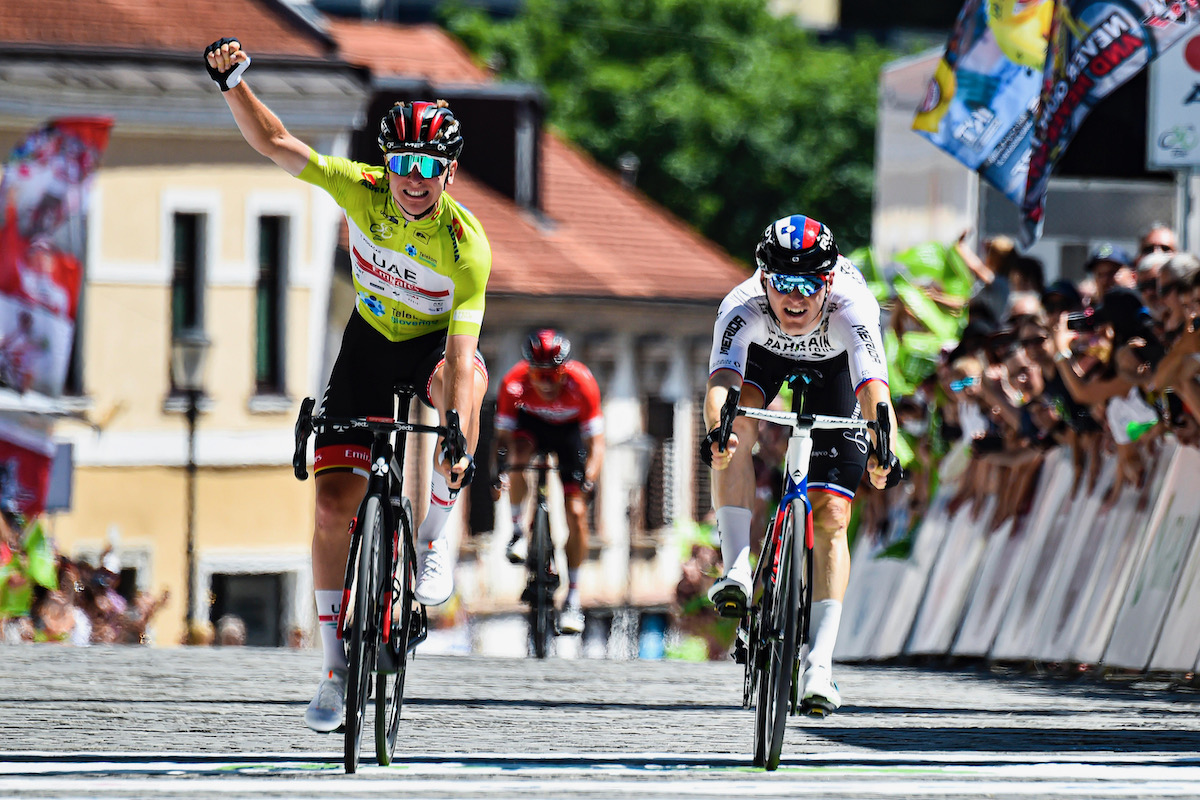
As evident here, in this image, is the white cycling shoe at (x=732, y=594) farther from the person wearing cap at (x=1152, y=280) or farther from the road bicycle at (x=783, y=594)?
the person wearing cap at (x=1152, y=280)

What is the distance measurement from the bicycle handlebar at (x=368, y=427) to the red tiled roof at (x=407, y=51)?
106 feet

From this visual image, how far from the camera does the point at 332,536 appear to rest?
30.9 ft

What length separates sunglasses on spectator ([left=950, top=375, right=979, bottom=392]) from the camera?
1656 cm

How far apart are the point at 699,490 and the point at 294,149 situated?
1422 inches

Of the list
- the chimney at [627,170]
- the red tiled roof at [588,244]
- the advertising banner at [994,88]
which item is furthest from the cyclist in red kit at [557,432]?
the chimney at [627,170]

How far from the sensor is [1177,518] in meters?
13.7

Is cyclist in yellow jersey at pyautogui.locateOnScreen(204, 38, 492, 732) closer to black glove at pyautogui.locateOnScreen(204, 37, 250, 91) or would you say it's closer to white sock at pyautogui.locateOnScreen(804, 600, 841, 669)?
black glove at pyautogui.locateOnScreen(204, 37, 250, 91)

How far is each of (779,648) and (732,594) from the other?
59 cm

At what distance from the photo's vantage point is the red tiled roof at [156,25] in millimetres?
31969

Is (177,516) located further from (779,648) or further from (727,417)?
(779,648)

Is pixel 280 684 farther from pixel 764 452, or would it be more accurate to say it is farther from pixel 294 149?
pixel 764 452

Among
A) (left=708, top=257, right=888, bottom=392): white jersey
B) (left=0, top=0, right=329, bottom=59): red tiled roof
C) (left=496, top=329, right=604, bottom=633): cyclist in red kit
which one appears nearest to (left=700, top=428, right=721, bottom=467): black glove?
(left=708, top=257, right=888, bottom=392): white jersey

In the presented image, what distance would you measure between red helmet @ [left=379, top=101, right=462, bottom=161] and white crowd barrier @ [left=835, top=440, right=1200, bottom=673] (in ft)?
18.8

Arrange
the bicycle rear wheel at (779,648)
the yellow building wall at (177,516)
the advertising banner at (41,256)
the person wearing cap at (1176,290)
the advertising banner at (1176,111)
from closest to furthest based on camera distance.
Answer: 1. the bicycle rear wheel at (779,648)
2. the person wearing cap at (1176,290)
3. the advertising banner at (1176,111)
4. the advertising banner at (41,256)
5. the yellow building wall at (177,516)
